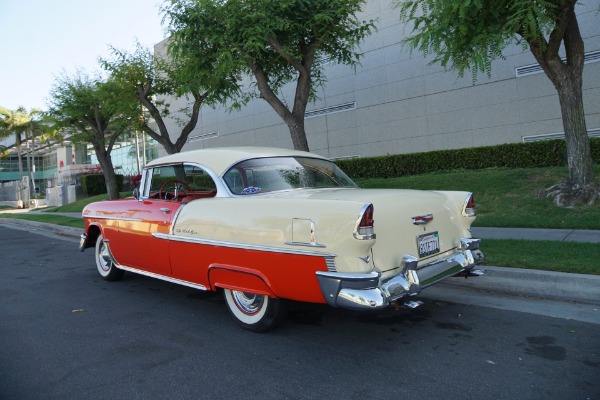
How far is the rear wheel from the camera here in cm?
654

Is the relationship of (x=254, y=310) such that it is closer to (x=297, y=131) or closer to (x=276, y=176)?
(x=276, y=176)

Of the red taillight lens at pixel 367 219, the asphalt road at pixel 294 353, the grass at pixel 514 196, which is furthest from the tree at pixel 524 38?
the red taillight lens at pixel 367 219

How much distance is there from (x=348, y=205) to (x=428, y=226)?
40.1 inches

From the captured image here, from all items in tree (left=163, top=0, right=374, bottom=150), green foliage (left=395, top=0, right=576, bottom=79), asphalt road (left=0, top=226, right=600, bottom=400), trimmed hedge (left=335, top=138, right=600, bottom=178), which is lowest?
asphalt road (left=0, top=226, right=600, bottom=400)

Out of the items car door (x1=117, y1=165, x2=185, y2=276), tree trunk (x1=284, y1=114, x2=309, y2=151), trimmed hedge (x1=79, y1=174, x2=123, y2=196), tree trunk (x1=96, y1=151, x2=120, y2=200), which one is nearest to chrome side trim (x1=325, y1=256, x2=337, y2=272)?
car door (x1=117, y1=165, x2=185, y2=276)

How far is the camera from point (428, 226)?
4.12 metres

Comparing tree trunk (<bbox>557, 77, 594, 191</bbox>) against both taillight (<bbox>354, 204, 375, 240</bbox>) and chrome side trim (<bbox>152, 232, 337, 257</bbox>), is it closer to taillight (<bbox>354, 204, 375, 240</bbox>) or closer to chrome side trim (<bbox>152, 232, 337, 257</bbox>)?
taillight (<bbox>354, 204, 375, 240</bbox>)

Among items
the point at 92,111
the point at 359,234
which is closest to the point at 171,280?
the point at 359,234

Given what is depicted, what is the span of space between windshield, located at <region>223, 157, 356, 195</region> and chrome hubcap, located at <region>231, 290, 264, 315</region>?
98cm

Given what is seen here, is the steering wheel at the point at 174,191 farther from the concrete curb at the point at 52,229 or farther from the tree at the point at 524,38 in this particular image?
the concrete curb at the point at 52,229

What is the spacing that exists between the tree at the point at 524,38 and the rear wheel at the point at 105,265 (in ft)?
20.4

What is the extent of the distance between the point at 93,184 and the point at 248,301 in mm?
28784

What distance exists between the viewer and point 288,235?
3709mm

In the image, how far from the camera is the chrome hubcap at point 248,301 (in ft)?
14.1
